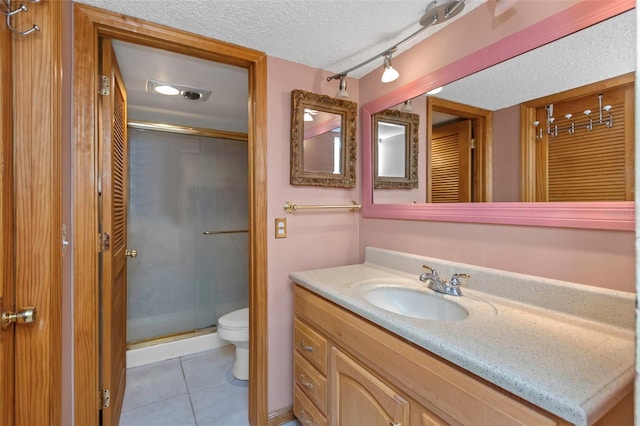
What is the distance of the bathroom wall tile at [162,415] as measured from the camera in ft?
5.60

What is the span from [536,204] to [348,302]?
2.56 feet

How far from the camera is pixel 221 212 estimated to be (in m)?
2.98

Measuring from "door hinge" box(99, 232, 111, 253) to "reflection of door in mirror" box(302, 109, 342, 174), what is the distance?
3.46 ft

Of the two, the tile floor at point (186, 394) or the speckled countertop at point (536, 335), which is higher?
the speckled countertop at point (536, 335)

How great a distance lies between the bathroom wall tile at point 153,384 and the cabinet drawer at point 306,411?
919 mm

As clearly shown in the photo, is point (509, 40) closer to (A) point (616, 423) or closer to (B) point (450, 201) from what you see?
(B) point (450, 201)

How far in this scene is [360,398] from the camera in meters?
1.09

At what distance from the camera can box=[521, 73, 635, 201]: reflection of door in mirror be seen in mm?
869

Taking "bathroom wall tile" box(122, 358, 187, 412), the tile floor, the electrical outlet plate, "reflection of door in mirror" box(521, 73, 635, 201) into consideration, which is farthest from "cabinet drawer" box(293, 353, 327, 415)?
"reflection of door in mirror" box(521, 73, 635, 201)

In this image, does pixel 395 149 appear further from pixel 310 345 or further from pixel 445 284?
pixel 310 345

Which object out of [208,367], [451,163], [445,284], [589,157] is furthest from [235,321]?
[589,157]

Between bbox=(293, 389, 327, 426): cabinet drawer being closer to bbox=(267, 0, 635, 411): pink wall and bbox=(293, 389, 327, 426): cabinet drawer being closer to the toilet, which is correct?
bbox=(267, 0, 635, 411): pink wall

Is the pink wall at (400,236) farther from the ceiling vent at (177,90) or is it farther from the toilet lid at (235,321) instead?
the ceiling vent at (177,90)

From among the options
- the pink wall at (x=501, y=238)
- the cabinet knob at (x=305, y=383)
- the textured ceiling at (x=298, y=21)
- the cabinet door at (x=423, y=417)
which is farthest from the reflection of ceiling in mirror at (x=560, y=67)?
the cabinet knob at (x=305, y=383)
